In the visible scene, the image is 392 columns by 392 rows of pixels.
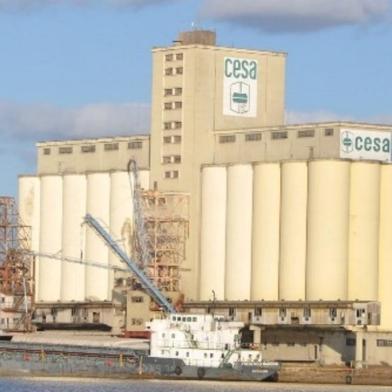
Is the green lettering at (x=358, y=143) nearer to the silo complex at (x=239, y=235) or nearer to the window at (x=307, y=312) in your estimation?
the silo complex at (x=239, y=235)

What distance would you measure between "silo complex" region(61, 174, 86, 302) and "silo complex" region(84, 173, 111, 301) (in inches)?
53.3

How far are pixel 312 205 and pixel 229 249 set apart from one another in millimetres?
10118

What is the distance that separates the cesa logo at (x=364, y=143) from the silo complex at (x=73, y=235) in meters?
30.0

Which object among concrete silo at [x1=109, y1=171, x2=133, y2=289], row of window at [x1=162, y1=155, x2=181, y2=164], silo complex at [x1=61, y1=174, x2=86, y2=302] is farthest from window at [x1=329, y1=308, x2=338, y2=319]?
silo complex at [x1=61, y1=174, x2=86, y2=302]

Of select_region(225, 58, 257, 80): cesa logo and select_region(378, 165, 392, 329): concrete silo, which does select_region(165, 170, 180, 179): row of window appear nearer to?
select_region(225, 58, 257, 80): cesa logo

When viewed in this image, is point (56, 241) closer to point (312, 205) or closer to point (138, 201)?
point (138, 201)

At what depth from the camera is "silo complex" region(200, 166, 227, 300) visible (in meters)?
158

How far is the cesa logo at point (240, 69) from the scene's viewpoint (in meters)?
162

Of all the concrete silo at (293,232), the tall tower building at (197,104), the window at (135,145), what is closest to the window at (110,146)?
the window at (135,145)

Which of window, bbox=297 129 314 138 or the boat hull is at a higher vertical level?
window, bbox=297 129 314 138

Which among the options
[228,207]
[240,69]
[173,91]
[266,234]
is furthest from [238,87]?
[266,234]

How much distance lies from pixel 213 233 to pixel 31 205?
26.2m

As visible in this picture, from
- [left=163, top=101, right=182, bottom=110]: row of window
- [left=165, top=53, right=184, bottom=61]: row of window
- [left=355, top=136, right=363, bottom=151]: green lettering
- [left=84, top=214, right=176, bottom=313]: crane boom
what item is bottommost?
[left=84, top=214, right=176, bottom=313]: crane boom

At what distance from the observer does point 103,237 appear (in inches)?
6555
